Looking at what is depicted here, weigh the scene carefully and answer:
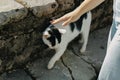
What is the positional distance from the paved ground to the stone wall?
0.09 m

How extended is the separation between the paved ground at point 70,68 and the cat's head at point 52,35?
0.30 m

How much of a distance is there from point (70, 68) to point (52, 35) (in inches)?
19.4

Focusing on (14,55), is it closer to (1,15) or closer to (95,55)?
(1,15)

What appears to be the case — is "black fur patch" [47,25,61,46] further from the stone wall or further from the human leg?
the human leg

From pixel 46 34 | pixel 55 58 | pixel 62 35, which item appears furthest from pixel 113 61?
pixel 55 58

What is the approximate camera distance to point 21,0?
2846mm

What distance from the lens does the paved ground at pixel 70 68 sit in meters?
2.91

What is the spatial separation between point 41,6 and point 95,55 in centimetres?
88

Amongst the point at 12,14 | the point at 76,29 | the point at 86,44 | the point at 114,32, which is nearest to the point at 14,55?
the point at 12,14

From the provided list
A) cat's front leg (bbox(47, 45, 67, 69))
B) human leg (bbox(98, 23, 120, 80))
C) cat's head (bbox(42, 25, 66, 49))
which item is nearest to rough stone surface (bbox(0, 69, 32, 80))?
cat's front leg (bbox(47, 45, 67, 69))

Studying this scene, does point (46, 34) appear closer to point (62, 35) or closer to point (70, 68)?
point (62, 35)

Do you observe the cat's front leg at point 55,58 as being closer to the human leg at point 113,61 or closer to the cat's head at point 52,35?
the cat's head at point 52,35

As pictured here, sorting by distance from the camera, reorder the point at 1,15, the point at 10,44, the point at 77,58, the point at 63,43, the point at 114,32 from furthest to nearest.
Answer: the point at 77,58 → the point at 63,43 → the point at 10,44 → the point at 1,15 → the point at 114,32

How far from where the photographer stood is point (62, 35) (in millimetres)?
2875
